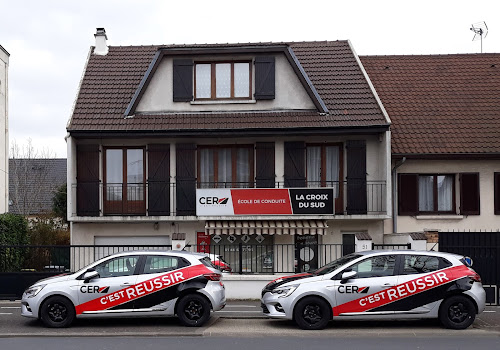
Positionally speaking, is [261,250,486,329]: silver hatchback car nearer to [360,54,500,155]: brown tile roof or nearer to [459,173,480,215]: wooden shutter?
[360,54,500,155]: brown tile roof

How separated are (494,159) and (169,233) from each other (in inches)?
445

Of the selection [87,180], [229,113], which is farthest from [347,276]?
[87,180]

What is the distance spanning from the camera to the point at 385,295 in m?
12.9

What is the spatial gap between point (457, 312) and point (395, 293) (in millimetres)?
1342

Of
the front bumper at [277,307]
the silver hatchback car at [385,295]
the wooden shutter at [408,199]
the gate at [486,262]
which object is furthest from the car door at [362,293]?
the wooden shutter at [408,199]

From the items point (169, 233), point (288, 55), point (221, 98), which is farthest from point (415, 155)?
point (169, 233)

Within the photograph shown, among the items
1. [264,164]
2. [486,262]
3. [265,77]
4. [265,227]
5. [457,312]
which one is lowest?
[457,312]

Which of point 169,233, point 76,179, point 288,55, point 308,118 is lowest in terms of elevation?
point 169,233

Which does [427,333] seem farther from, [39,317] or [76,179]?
[76,179]

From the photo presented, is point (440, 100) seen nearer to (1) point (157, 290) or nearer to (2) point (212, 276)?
(2) point (212, 276)

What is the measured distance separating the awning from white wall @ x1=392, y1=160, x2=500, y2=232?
9.66 ft

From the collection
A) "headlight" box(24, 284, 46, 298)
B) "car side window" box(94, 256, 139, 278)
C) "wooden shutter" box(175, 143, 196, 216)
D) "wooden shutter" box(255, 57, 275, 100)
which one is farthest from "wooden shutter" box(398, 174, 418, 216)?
"headlight" box(24, 284, 46, 298)

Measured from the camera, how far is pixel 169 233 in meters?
21.8

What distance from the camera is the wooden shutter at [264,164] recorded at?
2155cm
